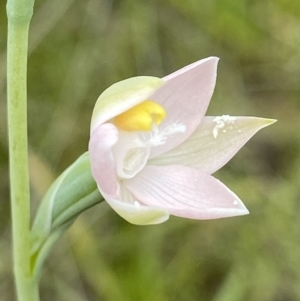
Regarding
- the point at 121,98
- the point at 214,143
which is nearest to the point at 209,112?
the point at 214,143

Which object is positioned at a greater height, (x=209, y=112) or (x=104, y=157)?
(x=104, y=157)

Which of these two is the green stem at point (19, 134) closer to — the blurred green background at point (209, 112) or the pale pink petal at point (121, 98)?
the pale pink petal at point (121, 98)

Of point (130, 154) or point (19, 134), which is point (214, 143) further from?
point (19, 134)

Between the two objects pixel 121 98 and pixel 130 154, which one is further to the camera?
pixel 130 154

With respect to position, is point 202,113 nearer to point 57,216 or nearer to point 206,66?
point 206,66

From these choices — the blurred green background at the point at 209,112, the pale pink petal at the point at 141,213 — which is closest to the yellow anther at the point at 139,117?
the pale pink petal at the point at 141,213

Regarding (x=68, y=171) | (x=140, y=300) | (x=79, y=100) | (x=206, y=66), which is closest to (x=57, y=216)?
(x=68, y=171)

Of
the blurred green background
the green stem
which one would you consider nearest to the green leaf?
the green stem
